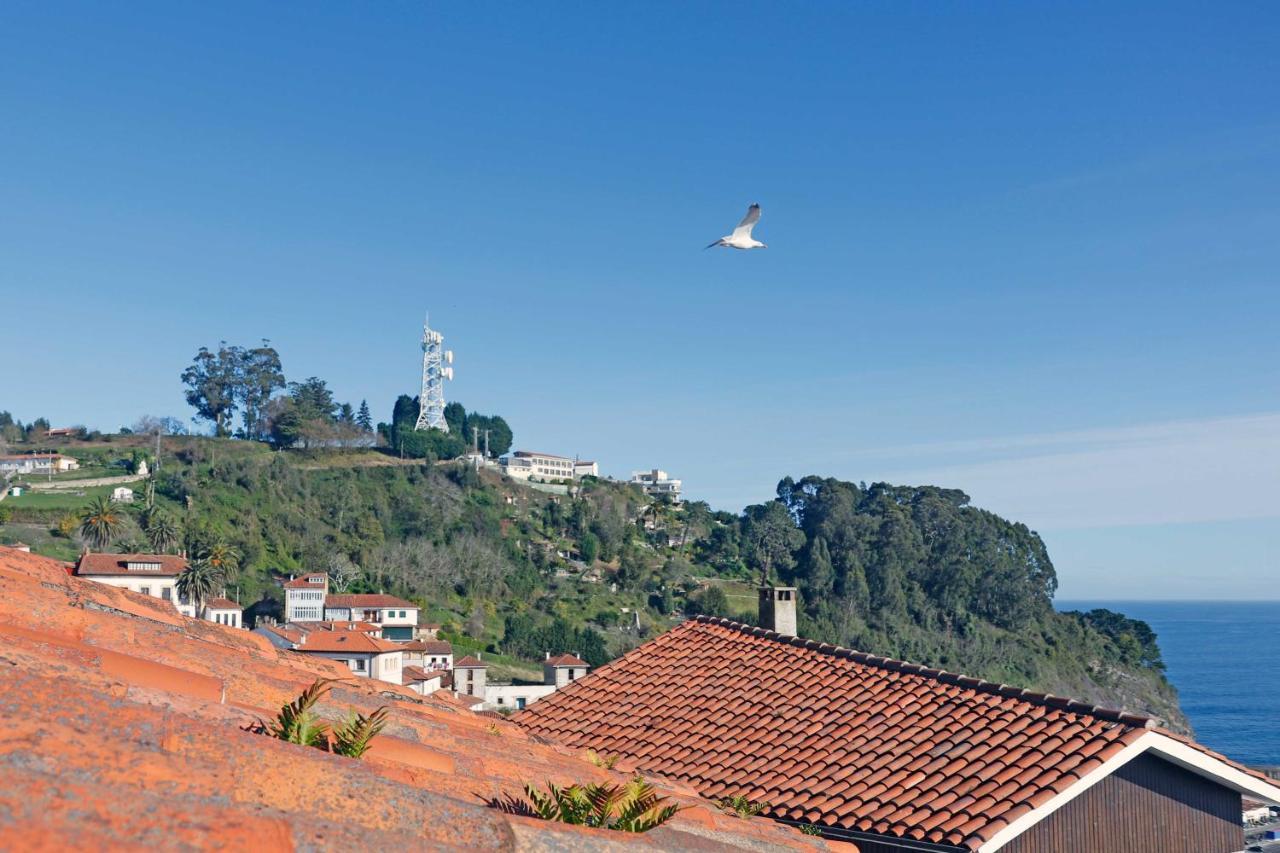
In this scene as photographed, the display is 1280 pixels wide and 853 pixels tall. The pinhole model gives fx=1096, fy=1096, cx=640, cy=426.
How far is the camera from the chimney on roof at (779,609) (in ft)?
49.9

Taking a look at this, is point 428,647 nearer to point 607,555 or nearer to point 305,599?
point 305,599

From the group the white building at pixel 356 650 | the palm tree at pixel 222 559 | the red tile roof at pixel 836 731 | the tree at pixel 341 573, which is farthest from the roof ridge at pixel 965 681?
the tree at pixel 341 573

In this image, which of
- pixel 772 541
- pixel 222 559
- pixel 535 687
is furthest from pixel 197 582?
pixel 772 541

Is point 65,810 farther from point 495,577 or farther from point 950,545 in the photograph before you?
point 950,545

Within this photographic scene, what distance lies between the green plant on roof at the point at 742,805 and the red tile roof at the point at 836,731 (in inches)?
5.2

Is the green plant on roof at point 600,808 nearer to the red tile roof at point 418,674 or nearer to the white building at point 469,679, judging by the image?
the red tile roof at point 418,674

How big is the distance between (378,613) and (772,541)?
196 ft

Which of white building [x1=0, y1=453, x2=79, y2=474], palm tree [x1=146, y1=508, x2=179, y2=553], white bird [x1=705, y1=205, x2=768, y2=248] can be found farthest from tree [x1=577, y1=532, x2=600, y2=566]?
white bird [x1=705, y1=205, x2=768, y2=248]

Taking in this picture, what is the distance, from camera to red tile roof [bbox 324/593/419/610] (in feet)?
264

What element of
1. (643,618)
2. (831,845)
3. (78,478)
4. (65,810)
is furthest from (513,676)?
(65,810)

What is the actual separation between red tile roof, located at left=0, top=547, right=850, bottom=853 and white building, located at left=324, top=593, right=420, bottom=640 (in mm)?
75978

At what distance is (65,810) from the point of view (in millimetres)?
2322

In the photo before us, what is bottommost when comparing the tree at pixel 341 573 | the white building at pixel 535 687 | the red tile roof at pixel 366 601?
the white building at pixel 535 687

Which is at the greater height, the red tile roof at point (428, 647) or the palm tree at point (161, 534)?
the palm tree at point (161, 534)
